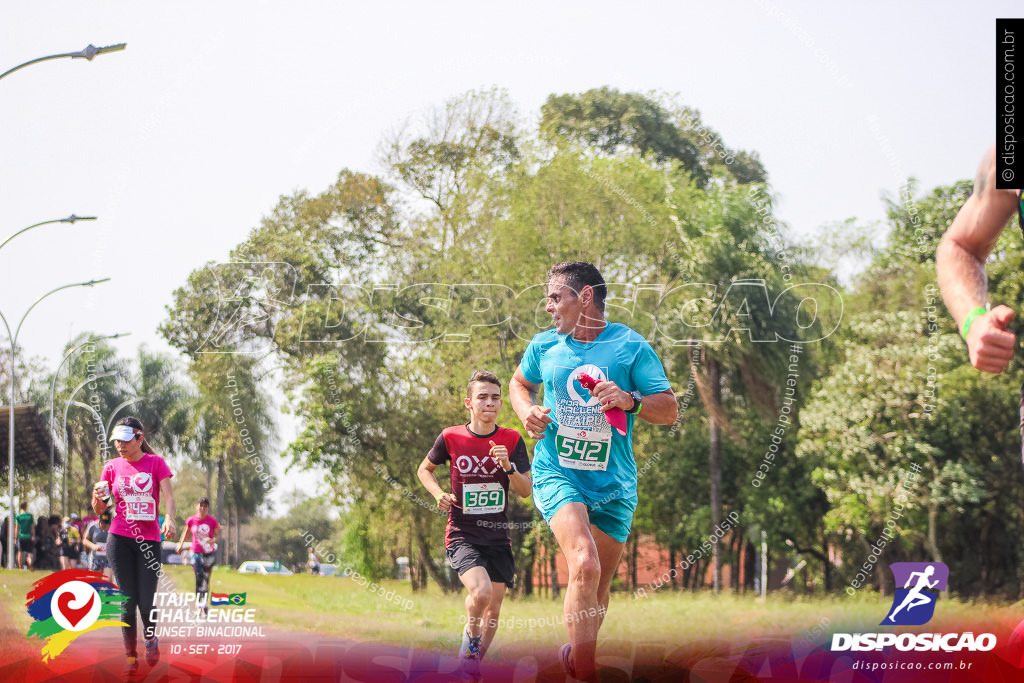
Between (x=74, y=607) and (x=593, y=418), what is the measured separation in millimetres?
3080

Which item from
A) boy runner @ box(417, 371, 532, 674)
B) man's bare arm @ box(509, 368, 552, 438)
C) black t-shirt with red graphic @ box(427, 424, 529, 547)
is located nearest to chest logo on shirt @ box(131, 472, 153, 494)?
boy runner @ box(417, 371, 532, 674)

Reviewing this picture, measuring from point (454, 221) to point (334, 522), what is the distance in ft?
10.6

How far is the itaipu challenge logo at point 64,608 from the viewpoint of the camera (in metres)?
5.44

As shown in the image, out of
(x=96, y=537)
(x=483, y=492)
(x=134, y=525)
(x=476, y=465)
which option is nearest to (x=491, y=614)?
(x=483, y=492)

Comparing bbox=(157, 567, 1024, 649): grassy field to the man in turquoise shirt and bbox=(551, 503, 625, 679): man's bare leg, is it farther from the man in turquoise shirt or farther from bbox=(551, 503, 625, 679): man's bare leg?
bbox=(551, 503, 625, 679): man's bare leg

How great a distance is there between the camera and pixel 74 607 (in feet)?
18.1

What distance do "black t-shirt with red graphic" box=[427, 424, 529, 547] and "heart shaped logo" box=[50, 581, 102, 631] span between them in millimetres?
2008

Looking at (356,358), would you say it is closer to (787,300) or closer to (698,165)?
(698,165)

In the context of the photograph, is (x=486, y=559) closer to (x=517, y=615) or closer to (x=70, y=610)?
(x=70, y=610)

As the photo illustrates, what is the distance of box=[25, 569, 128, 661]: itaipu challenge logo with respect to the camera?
5441 millimetres

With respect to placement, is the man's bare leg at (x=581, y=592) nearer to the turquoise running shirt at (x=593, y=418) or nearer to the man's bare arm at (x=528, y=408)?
the turquoise running shirt at (x=593, y=418)

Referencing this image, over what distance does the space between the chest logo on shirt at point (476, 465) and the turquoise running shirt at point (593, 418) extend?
0.80 m

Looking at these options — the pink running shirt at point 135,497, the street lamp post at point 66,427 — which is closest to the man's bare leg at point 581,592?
the pink running shirt at point 135,497

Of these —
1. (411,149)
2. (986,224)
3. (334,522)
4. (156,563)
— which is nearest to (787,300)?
(411,149)
